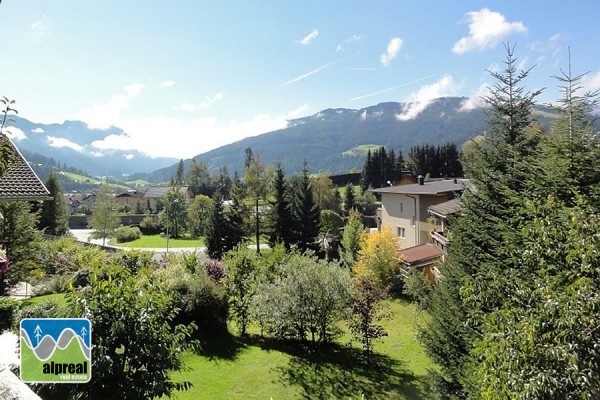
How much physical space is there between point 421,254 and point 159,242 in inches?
2077

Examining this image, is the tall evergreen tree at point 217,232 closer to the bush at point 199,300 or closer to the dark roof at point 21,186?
the bush at point 199,300

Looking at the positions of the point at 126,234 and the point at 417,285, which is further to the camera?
the point at 126,234

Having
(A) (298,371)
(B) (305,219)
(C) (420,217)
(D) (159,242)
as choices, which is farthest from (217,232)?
(D) (159,242)

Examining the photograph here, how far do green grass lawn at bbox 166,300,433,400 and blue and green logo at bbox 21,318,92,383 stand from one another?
320 inches

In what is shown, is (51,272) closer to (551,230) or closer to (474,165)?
(474,165)

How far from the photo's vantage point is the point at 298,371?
1678 cm

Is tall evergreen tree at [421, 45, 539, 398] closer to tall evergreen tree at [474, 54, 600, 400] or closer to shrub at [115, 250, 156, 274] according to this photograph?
tall evergreen tree at [474, 54, 600, 400]

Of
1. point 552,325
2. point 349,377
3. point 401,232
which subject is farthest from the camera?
point 401,232

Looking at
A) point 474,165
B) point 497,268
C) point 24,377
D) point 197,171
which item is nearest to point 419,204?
point 474,165

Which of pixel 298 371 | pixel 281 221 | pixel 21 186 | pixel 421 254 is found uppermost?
pixel 21 186

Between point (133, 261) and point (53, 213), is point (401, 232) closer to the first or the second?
point (133, 261)

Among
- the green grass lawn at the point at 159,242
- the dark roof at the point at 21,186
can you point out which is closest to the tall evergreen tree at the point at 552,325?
the dark roof at the point at 21,186

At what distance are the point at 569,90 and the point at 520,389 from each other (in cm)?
831

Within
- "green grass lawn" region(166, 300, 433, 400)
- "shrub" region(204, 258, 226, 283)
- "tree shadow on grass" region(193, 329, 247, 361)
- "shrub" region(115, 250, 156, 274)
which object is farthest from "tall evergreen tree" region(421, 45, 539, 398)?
"shrub" region(115, 250, 156, 274)
